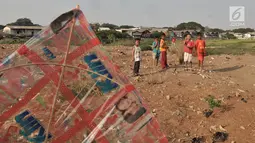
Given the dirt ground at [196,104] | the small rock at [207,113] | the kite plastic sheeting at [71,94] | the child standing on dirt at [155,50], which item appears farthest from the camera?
the child standing on dirt at [155,50]

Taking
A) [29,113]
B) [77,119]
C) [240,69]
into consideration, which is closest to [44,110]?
[29,113]

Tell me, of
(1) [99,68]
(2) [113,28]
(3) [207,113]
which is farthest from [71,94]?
(2) [113,28]

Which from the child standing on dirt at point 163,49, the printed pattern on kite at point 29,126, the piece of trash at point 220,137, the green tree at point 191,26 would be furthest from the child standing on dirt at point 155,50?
the green tree at point 191,26

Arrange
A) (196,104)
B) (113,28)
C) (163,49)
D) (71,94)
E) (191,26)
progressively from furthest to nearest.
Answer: (191,26) → (113,28) → (163,49) → (196,104) → (71,94)

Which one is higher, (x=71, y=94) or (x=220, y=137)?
(x=71, y=94)

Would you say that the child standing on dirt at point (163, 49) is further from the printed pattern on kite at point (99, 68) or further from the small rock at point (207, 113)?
the printed pattern on kite at point (99, 68)

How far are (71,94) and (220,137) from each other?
2.77 m

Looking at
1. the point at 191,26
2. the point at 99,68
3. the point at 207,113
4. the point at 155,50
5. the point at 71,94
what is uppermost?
the point at 99,68

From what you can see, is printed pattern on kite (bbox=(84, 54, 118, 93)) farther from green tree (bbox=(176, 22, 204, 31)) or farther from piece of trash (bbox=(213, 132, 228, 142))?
green tree (bbox=(176, 22, 204, 31))

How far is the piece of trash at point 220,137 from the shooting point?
5.03 meters

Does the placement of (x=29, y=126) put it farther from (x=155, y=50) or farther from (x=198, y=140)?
(x=155, y=50)

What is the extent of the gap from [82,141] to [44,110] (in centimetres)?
60

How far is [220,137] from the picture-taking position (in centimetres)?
506

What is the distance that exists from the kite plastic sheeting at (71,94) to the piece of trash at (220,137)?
225 cm
